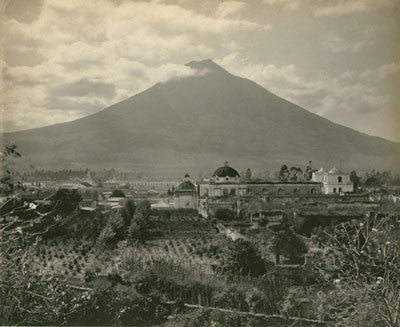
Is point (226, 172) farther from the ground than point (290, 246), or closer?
farther from the ground

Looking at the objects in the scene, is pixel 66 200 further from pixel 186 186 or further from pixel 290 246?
pixel 290 246

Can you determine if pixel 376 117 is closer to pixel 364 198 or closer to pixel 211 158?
pixel 364 198

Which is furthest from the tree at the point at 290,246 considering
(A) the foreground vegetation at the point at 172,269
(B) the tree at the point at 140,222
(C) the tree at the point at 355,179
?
(B) the tree at the point at 140,222

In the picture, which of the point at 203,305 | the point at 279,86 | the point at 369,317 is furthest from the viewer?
the point at 279,86

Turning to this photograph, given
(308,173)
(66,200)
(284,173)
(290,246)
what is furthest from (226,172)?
(66,200)

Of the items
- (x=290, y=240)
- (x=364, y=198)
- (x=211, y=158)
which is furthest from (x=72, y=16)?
(x=364, y=198)

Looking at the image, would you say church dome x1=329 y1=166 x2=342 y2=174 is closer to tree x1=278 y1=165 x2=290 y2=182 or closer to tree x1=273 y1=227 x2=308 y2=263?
tree x1=278 y1=165 x2=290 y2=182
